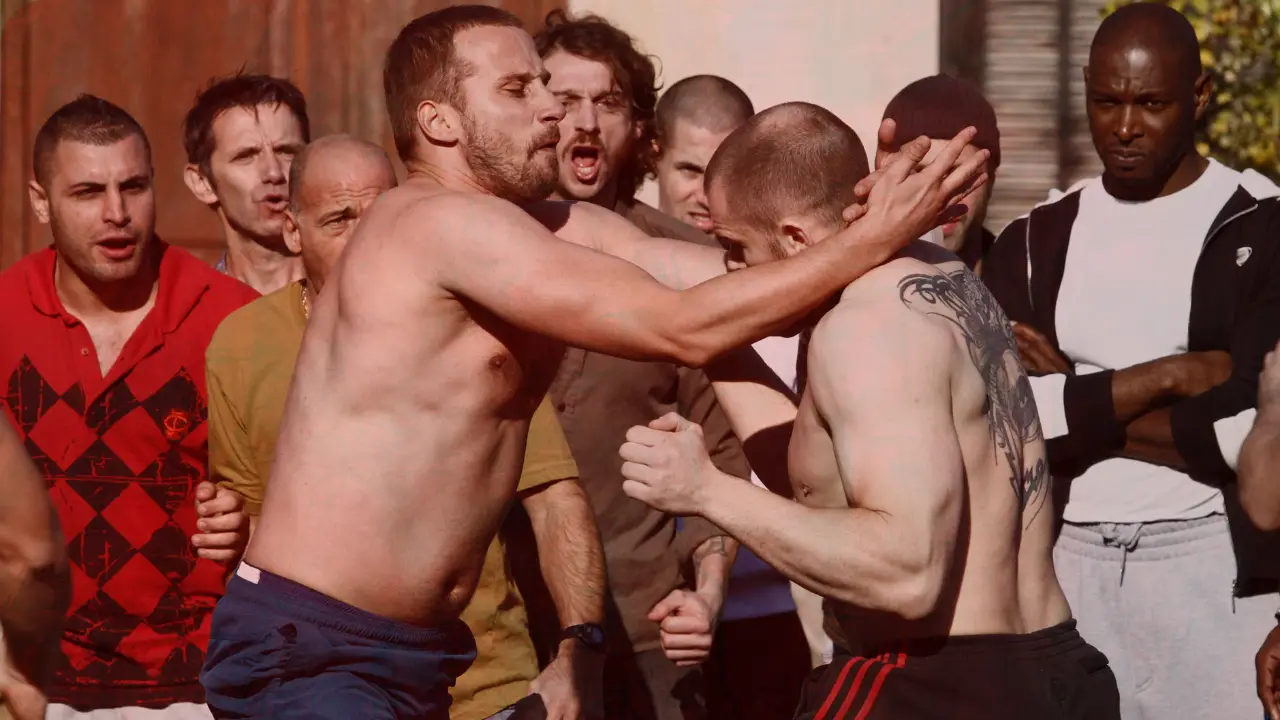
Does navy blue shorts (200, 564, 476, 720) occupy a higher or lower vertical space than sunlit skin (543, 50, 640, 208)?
lower

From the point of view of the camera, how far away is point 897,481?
3303 mm

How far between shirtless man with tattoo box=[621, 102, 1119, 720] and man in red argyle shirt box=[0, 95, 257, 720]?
5.98 feet

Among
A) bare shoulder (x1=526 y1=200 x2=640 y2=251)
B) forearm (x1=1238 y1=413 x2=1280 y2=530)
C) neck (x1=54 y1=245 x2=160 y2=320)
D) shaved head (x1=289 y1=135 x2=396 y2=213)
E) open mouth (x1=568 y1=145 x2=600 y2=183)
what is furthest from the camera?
open mouth (x1=568 y1=145 x2=600 y2=183)

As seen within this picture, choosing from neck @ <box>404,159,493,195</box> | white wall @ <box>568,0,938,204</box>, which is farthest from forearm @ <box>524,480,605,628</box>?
white wall @ <box>568,0,938,204</box>

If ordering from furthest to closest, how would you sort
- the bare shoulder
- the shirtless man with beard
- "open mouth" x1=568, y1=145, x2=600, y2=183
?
1. "open mouth" x1=568, y1=145, x2=600, y2=183
2. the bare shoulder
3. the shirtless man with beard

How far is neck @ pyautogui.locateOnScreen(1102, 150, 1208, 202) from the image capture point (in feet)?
16.8

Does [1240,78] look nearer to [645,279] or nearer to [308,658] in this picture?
[645,279]

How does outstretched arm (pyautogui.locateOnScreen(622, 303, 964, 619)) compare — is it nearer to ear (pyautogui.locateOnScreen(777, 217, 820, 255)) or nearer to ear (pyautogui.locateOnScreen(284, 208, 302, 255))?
ear (pyautogui.locateOnScreen(777, 217, 820, 255))

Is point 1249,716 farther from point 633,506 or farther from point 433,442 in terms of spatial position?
point 433,442

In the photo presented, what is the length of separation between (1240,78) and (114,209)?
3942 millimetres

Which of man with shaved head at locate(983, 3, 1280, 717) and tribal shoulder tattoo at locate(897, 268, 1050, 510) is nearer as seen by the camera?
tribal shoulder tattoo at locate(897, 268, 1050, 510)

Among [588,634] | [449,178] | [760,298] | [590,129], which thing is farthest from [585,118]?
[760,298]

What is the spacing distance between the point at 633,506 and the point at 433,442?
1.39 metres

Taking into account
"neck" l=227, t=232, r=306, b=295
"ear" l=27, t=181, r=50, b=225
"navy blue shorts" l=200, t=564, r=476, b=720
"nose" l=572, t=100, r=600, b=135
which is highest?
"nose" l=572, t=100, r=600, b=135
